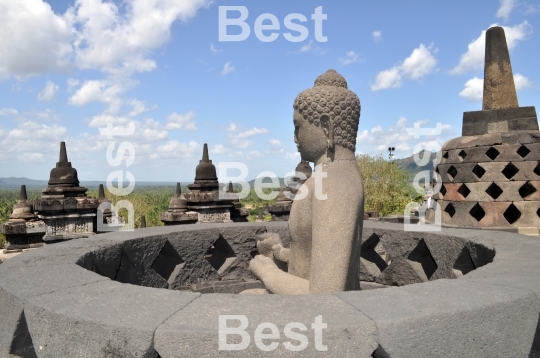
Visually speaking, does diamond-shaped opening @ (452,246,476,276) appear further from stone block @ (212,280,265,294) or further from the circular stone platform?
stone block @ (212,280,265,294)

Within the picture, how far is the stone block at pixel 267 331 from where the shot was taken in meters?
1.25

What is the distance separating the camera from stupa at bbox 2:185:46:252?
8.80 m

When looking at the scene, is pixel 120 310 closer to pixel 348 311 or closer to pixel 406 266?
pixel 348 311

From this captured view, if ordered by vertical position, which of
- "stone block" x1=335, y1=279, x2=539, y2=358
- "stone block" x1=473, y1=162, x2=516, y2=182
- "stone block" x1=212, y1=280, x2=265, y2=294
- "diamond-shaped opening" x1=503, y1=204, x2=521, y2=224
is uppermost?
"stone block" x1=473, y1=162, x2=516, y2=182

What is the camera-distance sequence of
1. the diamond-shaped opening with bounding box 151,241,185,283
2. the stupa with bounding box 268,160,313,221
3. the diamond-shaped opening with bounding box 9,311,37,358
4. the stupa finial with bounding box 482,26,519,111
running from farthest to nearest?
the stupa with bounding box 268,160,313,221
the stupa finial with bounding box 482,26,519,111
the diamond-shaped opening with bounding box 151,241,185,283
the diamond-shaped opening with bounding box 9,311,37,358

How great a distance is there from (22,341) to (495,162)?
188 inches

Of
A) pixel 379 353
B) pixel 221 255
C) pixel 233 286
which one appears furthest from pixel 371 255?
pixel 379 353

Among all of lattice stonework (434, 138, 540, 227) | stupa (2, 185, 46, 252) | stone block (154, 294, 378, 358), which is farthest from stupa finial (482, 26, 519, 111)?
stupa (2, 185, 46, 252)

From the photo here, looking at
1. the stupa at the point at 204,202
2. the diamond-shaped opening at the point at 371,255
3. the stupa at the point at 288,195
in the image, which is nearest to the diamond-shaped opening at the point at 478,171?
the diamond-shaped opening at the point at 371,255

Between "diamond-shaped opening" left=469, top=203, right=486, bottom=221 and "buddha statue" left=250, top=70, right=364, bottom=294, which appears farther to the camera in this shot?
"diamond-shaped opening" left=469, top=203, right=486, bottom=221

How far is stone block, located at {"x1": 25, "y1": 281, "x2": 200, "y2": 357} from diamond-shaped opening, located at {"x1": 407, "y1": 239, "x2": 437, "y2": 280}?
238cm

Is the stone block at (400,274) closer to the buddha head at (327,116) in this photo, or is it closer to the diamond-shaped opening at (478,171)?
the buddha head at (327,116)

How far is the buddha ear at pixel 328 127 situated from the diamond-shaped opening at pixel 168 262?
6.14 feet

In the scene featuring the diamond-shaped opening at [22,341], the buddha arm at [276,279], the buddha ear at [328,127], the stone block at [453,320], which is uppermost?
the buddha ear at [328,127]
